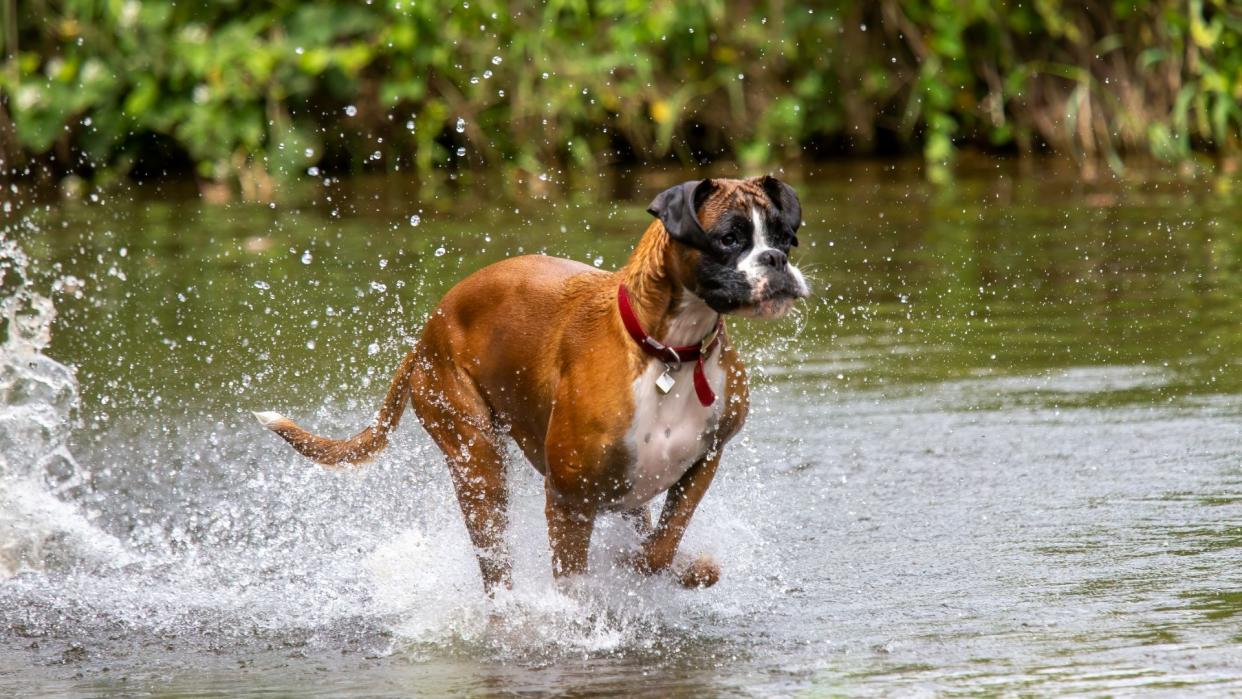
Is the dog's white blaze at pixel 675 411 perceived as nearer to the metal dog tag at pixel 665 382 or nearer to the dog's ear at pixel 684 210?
the metal dog tag at pixel 665 382

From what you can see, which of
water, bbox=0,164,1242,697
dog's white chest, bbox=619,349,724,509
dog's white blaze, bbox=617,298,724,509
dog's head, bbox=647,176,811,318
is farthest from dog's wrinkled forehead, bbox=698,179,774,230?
water, bbox=0,164,1242,697

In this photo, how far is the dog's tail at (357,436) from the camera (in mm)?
5707

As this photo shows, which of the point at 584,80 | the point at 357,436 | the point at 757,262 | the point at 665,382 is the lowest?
the point at 357,436

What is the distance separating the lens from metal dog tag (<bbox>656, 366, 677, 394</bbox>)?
4617 millimetres

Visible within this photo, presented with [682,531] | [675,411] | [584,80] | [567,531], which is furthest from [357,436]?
[584,80]

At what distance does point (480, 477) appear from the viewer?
530 centimetres

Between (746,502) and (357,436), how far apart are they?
1381 mm

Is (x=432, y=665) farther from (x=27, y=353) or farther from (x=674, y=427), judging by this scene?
(x=27, y=353)

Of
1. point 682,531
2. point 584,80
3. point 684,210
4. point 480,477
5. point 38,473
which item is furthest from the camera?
point 584,80

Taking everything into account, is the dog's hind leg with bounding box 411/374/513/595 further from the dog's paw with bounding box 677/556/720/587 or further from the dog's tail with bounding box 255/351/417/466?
the dog's paw with bounding box 677/556/720/587

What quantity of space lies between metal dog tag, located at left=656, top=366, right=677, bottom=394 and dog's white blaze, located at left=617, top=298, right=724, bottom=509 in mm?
15

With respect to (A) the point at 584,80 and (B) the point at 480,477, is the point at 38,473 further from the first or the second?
(A) the point at 584,80

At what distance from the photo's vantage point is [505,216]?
1319 cm

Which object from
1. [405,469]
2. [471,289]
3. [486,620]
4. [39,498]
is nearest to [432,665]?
[486,620]
